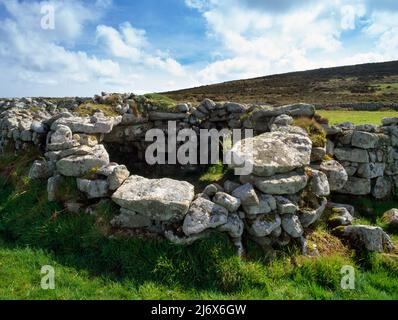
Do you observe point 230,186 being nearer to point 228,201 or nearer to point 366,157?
point 228,201

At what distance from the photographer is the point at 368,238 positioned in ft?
23.4

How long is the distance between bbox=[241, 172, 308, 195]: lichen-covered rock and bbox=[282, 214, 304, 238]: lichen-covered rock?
52 cm

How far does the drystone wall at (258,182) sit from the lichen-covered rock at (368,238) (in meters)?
0.02

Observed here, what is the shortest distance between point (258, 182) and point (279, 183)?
1.42ft

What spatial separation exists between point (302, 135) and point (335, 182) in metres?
1.61

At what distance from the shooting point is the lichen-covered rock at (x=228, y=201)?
662 centimetres

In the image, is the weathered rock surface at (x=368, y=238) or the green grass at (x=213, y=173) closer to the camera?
the weathered rock surface at (x=368, y=238)

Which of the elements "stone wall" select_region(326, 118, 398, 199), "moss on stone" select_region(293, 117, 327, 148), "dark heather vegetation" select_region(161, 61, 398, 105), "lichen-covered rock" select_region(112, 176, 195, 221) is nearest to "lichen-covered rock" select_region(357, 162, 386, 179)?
"stone wall" select_region(326, 118, 398, 199)

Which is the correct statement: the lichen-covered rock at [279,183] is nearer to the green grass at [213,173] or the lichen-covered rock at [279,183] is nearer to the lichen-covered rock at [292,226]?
the lichen-covered rock at [292,226]

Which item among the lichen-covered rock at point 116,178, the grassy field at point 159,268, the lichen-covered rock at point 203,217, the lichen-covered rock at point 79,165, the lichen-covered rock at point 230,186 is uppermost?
the lichen-covered rock at point 79,165

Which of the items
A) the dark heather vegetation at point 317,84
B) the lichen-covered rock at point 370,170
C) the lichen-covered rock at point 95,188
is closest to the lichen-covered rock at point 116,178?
the lichen-covered rock at point 95,188

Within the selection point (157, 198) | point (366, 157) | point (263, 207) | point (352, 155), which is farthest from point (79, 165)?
point (366, 157)
